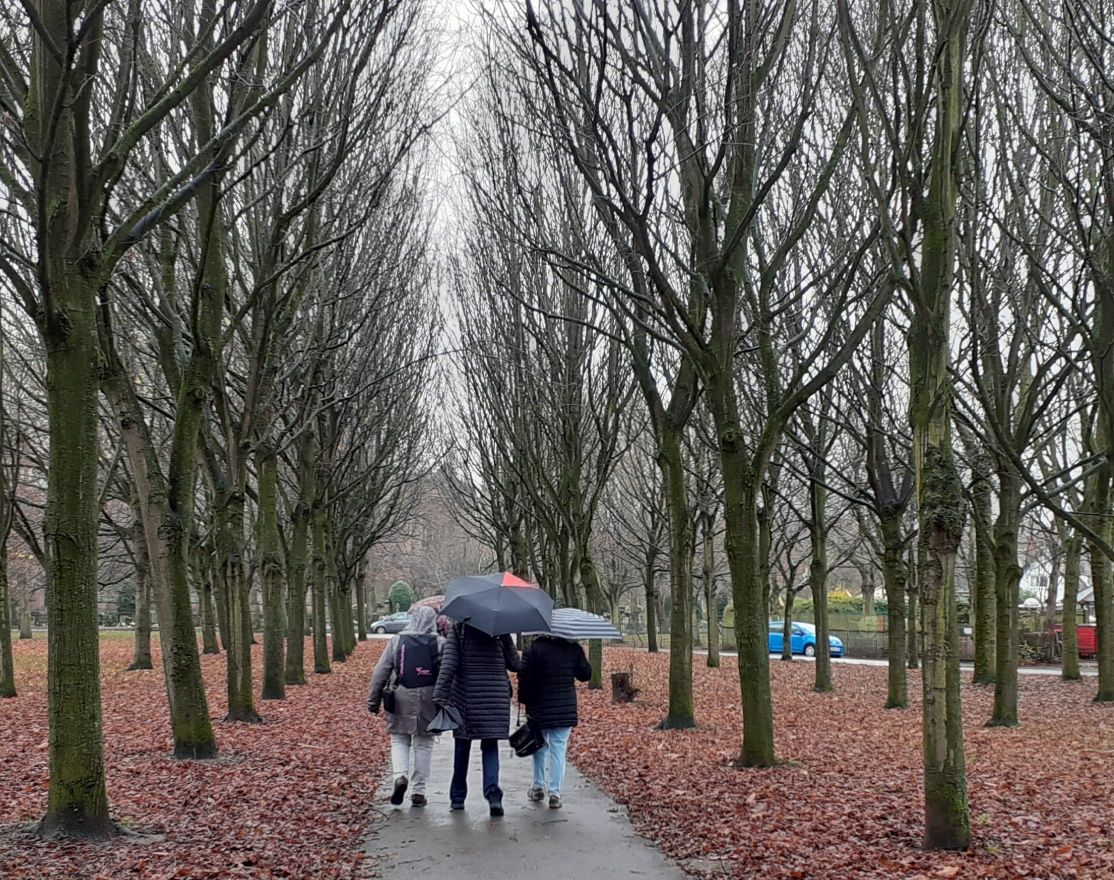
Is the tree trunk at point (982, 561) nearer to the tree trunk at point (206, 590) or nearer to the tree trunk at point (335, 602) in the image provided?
the tree trunk at point (335, 602)

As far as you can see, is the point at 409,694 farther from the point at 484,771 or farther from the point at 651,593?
the point at 651,593

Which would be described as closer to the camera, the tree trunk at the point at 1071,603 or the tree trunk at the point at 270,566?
the tree trunk at the point at 270,566

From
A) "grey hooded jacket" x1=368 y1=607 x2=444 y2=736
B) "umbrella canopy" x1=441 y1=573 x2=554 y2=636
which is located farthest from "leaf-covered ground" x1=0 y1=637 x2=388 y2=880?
"umbrella canopy" x1=441 y1=573 x2=554 y2=636

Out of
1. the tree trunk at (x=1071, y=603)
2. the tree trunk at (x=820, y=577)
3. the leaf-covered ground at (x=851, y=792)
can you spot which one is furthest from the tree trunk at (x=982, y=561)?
the tree trunk at (x=1071, y=603)

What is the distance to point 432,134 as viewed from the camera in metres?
12.5

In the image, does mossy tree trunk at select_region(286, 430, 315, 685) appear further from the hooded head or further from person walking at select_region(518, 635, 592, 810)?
person walking at select_region(518, 635, 592, 810)

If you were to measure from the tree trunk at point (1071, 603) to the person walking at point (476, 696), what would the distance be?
16385 mm

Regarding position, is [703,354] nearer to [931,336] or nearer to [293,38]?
[931,336]

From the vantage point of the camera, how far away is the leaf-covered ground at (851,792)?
20.0ft

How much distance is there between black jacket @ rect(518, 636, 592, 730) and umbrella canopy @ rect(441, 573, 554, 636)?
1.00 ft

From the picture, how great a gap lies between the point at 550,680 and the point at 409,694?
1.20 m

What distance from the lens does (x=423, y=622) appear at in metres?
8.40

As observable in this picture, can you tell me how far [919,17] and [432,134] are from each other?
7.09 meters

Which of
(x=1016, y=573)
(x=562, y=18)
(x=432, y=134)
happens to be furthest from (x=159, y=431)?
(x=1016, y=573)
